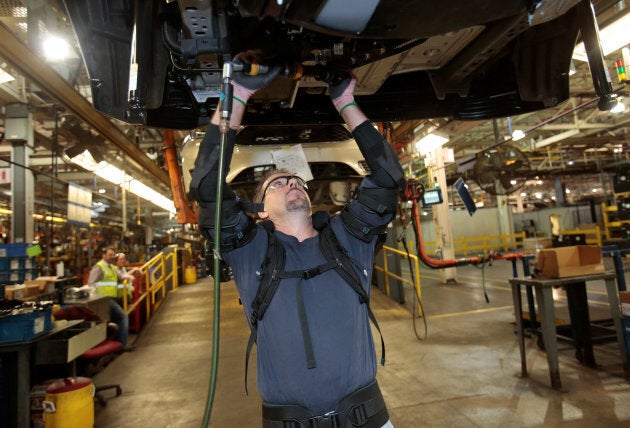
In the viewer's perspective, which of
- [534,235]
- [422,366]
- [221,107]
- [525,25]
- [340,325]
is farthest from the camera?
[534,235]

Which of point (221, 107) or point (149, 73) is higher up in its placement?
point (149, 73)

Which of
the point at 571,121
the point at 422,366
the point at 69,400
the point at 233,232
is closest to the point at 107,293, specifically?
the point at 69,400

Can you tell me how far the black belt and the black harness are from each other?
165 mm

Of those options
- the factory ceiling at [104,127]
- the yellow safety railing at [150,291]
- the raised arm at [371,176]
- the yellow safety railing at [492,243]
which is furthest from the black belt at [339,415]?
the yellow safety railing at [492,243]

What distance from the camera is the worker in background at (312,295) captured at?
129 cm

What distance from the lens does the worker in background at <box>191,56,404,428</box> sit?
50.7 inches

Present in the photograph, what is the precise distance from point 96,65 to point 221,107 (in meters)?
0.82

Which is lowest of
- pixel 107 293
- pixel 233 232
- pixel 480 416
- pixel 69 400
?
pixel 480 416

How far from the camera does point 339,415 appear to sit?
126 centimetres

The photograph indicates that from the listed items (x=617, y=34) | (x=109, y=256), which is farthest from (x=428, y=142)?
(x=109, y=256)

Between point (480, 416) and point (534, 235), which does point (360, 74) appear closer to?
point (480, 416)

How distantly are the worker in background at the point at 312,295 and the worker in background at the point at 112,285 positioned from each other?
14.5 feet

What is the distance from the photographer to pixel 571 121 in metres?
11.4

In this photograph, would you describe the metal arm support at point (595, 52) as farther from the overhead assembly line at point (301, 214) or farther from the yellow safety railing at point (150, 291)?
the yellow safety railing at point (150, 291)
